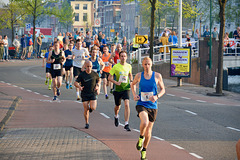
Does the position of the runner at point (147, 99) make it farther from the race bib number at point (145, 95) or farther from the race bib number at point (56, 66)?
the race bib number at point (56, 66)

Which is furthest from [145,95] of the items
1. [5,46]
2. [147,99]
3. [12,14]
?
[12,14]

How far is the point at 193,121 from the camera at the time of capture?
13.9 metres

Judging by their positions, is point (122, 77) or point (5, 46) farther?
point (5, 46)

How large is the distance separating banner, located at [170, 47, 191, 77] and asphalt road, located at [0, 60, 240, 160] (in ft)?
7.04

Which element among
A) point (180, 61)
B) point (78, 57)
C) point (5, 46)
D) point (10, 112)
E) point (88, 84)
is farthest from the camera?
point (5, 46)

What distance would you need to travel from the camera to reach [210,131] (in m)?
12.4

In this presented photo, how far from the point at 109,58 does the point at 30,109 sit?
150 inches

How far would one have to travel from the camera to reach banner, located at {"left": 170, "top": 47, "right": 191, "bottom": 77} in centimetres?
2430

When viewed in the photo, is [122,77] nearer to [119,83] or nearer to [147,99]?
[119,83]

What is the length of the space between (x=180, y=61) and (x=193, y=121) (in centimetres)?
1086

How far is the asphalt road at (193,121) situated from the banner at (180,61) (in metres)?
2.14

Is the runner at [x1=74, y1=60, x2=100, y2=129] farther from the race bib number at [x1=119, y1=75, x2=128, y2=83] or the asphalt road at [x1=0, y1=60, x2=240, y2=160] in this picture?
the asphalt road at [x1=0, y1=60, x2=240, y2=160]

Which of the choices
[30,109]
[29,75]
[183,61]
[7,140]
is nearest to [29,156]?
[7,140]

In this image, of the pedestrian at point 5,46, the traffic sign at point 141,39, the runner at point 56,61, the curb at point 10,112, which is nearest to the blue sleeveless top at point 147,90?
the curb at point 10,112
